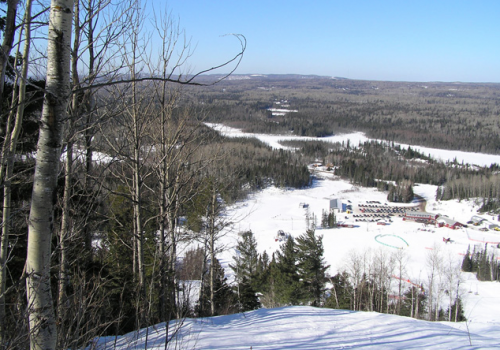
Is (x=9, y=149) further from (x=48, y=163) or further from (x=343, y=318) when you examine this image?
(x=343, y=318)

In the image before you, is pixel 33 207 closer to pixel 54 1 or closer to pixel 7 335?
pixel 54 1

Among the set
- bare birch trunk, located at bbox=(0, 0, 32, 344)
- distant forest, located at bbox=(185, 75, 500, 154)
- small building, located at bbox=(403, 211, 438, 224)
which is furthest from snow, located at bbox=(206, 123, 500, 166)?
bare birch trunk, located at bbox=(0, 0, 32, 344)

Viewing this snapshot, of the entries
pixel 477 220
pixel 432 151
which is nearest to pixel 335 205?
pixel 477 220

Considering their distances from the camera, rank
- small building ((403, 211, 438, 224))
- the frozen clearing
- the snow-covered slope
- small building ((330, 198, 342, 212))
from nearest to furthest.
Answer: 1. the snow-covered slope
2. the frozen clearing
3. small building ((403, 211, 438, 224))
4. small building ((330, 198, 342, 212))

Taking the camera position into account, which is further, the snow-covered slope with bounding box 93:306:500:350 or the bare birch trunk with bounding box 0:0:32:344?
the snow-covered slope with bounding box 93:306:500:350

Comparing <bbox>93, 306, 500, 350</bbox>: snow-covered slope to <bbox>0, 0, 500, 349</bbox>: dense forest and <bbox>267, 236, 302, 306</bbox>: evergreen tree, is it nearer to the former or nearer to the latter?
<bbox>0, 0, 500, 349</bbox>: dense forest

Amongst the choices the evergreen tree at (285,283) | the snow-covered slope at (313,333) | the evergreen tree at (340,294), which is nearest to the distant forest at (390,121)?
the evergreen tree at (340,294)
